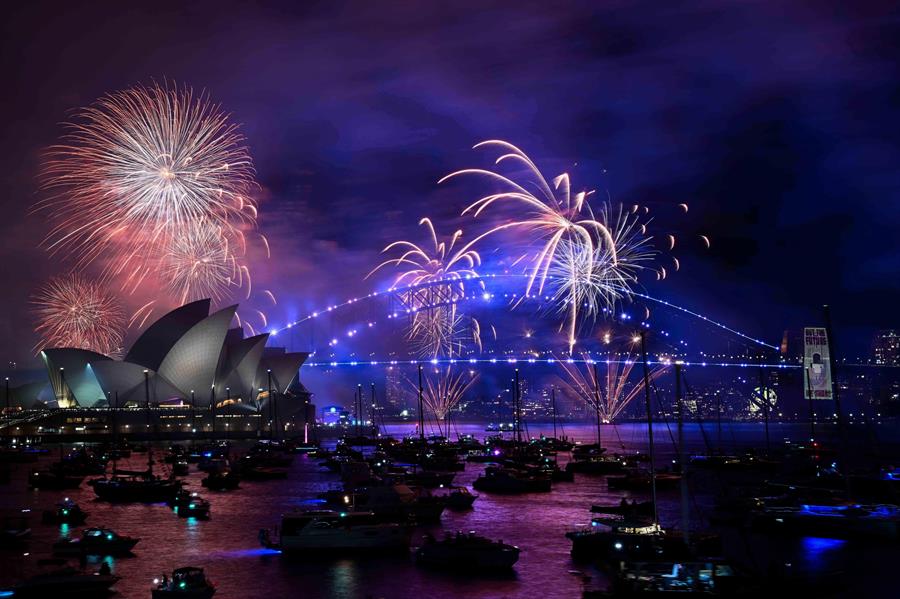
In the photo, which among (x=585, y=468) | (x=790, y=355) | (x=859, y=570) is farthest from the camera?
(x=790, y=355)

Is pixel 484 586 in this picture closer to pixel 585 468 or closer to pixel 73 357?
pixel 585 468

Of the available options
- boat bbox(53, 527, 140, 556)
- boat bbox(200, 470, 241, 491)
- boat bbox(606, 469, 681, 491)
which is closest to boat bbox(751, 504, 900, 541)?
boat bbox(606, 469, 681, 491)

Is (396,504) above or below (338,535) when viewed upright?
above

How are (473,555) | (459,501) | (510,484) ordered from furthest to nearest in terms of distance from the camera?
(510,484) < (459,501) < (473,555)

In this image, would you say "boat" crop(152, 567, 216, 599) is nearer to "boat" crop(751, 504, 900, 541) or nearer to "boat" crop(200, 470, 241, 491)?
"boat" crop(751, 504, 900, 541)

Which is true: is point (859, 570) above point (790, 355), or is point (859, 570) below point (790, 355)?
below

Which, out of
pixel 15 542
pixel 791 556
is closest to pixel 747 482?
pixel 791 556

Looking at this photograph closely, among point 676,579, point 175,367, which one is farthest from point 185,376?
point 676,579

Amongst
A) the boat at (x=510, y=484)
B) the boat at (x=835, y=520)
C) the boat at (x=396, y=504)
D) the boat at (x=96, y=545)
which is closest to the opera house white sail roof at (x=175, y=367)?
the boat at (x=510, y=484)

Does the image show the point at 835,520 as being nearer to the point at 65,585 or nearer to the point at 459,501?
the point at 459,501
